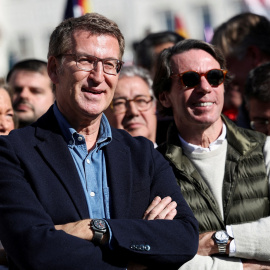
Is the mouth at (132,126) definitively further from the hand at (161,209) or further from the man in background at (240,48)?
the hand at (161,209)

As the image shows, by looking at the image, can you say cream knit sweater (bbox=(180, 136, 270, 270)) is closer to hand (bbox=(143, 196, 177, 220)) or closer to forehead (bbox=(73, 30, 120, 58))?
hand (bbox=(143, 196, 177, 220))

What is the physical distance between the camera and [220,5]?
43.5m

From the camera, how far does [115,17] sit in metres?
42.4

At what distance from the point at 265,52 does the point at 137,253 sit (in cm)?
389

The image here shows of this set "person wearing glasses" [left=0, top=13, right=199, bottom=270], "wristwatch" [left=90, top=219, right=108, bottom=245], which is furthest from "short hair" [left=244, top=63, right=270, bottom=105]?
"wristwatch" [left=90, top=219, right=108, bottom=245]

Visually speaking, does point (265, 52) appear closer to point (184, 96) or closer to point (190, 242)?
point (184, 96)

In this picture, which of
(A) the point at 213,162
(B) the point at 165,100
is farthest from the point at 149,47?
(A) the point at 213,162

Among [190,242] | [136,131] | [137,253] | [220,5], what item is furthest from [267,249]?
[220,5]

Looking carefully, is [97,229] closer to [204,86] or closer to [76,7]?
[204,86]

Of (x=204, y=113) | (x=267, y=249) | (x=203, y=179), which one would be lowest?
(x=267, y=249)

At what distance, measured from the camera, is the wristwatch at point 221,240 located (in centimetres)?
420

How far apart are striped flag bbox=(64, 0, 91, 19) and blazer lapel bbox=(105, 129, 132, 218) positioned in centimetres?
408

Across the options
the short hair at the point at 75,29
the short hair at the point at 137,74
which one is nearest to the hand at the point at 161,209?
the short hair at the point at 75,29

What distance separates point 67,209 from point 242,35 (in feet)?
12.9
